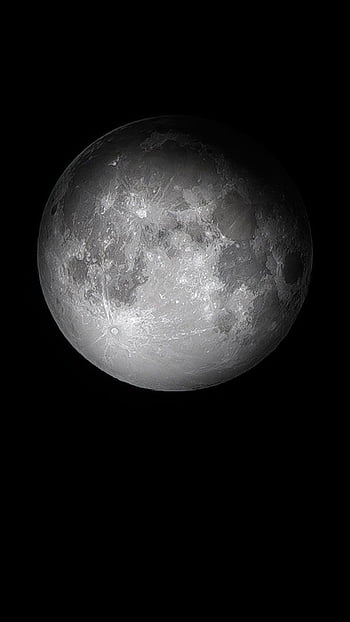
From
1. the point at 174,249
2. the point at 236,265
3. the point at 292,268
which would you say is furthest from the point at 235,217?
the point at 292,268

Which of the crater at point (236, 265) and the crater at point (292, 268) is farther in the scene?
the crater at point (292, 268)

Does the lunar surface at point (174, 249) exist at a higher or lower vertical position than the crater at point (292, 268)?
lower

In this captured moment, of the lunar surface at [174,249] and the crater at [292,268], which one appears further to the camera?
the crater at [292,268]

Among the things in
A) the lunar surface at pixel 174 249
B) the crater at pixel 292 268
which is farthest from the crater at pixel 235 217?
the crater at pixel 292 268

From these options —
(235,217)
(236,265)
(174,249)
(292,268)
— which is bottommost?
(174,249)

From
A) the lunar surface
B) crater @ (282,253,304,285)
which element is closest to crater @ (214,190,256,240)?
the lunar surface

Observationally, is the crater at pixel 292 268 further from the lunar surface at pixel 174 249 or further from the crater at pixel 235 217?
the crater at pixel 235 217

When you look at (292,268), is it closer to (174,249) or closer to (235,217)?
(235,217)

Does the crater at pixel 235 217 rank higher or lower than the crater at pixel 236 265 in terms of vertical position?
higher

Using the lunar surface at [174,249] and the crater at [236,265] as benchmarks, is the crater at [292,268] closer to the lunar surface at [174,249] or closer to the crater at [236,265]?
the lunar surface at [174,249]

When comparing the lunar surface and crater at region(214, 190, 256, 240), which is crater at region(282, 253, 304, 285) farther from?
crater at region(214, 190, 256, 240)

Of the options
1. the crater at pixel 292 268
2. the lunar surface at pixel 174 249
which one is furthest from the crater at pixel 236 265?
the crater at pixel 292 268
